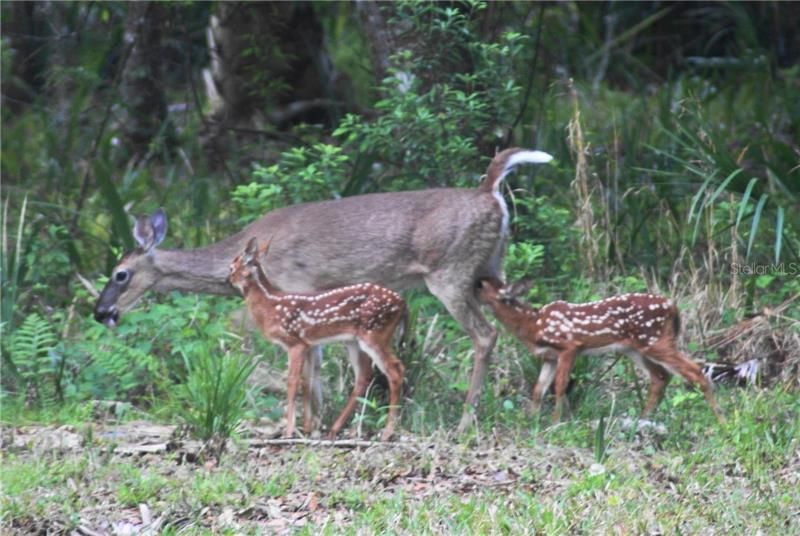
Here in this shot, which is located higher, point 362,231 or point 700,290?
point 362,231

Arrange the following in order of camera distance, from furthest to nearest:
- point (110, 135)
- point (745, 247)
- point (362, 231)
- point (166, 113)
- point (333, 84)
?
point (333, 84) < point (166, 113) < point (110, 135) < point (745, 247) < point (362, 231)

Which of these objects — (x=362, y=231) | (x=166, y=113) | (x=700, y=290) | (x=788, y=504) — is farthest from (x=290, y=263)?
(x=166, y=113)

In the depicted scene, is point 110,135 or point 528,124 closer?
point 528,124

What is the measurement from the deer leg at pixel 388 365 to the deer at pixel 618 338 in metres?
0.72

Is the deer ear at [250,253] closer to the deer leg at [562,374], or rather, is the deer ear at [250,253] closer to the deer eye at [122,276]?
the deer eye at [122,276]

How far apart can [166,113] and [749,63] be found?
5174mm

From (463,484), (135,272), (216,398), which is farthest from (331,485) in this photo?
(135,272)

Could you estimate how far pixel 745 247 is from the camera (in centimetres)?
948

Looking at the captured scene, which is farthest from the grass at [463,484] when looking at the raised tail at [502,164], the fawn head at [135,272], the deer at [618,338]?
the fawn head at [135,272]

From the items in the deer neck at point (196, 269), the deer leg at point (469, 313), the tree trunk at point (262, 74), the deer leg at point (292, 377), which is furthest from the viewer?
the tree trunk at point (262, 74)

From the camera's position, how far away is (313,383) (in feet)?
26.4

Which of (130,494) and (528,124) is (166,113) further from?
(130,494)

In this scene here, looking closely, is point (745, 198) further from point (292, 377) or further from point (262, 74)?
point (262, 74)
